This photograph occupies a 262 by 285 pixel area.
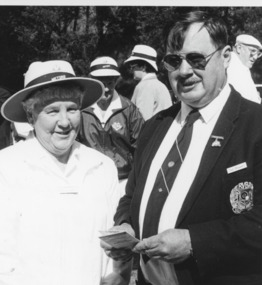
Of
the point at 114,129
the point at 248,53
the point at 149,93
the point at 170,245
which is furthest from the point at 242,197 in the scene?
the point at 248,53

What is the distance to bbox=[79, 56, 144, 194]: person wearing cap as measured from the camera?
3.91 meters

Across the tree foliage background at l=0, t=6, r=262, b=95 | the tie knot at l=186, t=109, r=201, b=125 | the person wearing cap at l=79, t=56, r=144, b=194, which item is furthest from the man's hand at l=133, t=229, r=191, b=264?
the tree foliage background at l=0, t=6, r=262, b=95

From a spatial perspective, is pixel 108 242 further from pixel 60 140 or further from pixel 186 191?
pixel 60 140

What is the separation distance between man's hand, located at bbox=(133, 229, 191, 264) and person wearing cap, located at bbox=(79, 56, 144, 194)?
2.10m

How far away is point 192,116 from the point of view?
1.93 m

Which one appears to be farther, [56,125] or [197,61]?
[56,125]

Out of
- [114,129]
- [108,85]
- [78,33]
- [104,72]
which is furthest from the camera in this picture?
→ [78,33]

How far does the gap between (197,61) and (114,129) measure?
2120mm

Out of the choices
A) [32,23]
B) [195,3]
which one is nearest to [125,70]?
[32,23]

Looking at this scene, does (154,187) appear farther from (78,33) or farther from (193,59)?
(78,33)

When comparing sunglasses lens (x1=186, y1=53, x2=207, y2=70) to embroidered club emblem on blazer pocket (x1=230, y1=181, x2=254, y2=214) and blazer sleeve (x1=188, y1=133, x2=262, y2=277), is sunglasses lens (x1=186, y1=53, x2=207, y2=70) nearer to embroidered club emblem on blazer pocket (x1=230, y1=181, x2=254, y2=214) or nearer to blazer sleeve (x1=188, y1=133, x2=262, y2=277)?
blazer sleeve (x1=188, y1=133, x2=262, y2=277)

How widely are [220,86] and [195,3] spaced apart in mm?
939

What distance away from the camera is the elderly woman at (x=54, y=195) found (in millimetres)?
1932

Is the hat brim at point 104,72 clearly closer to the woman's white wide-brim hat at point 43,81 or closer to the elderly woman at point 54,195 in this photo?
the woman's white wide-brim hat at point 43,81
